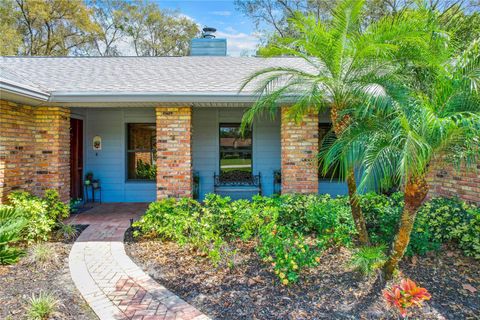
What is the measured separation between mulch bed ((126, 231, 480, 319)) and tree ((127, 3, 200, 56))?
812 inches

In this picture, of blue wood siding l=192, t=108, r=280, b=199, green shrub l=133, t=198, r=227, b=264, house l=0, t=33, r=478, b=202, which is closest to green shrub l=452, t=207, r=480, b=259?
house l=0, t=33, r=478, b=202

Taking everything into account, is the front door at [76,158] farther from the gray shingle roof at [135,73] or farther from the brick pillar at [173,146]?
the brick pillar at [173,146]

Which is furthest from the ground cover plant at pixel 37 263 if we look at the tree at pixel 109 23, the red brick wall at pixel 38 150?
the tree at pixel 109 23

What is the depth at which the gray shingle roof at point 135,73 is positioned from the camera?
234 inches

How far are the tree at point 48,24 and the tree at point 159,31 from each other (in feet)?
11.0

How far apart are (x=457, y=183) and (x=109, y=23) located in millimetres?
23387

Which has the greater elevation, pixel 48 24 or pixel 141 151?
pixel 48 24

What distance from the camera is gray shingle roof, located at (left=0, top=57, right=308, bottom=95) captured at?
5934 mm

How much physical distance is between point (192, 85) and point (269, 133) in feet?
10.0

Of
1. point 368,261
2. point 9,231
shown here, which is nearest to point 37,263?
point 9,231

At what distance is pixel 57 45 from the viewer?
785 inches

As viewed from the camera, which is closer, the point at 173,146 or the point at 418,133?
the point at 418,133

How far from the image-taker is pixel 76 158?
8.08 meters

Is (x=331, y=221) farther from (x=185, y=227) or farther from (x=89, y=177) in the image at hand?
(x=89, y=177)
